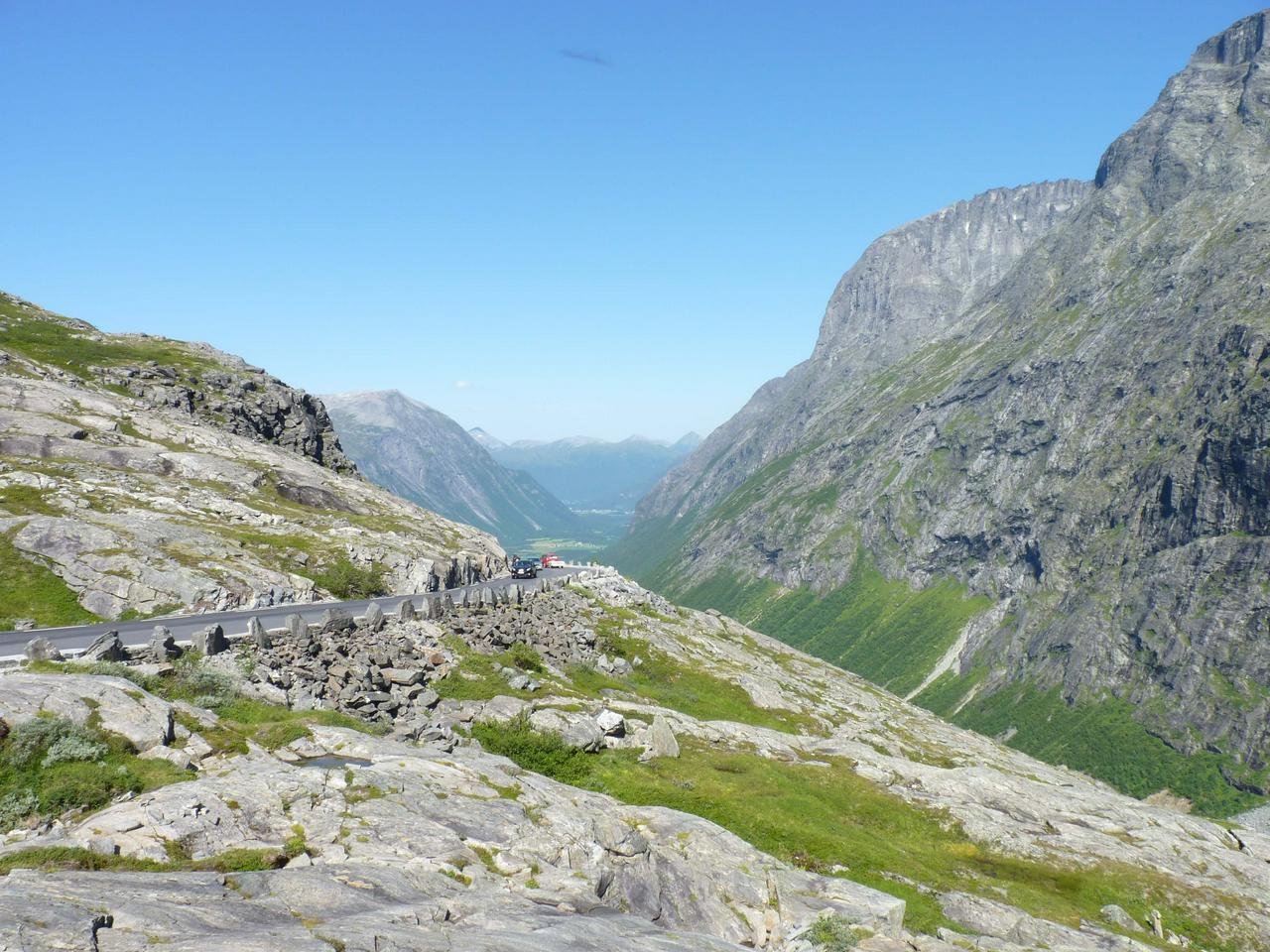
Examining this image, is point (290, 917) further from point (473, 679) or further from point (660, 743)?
point (473, 679)

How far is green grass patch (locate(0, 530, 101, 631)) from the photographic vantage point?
160ft

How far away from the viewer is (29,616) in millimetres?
48656

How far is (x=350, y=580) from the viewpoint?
236 ft

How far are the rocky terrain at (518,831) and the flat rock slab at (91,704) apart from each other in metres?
0.11

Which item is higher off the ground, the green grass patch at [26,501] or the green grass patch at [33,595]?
the green grass patch at [26,501]

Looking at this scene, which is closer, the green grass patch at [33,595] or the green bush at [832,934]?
the green bush at [832,934]

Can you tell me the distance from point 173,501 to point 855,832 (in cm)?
7057

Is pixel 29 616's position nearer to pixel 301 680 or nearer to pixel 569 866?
pixel 301 680

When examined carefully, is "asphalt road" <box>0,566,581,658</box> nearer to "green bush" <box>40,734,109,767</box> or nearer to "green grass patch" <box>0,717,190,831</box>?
"green grass patch" <box>0,717,190,831</box>

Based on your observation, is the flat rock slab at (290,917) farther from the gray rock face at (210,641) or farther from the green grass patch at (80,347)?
the green grass patch at (80,347)

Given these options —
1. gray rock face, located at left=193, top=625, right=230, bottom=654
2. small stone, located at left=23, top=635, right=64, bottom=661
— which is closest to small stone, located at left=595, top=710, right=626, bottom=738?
gray rock face, located at left=193, top=625, right=230, bottom=654

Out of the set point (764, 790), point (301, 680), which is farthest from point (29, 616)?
point (764, 790)

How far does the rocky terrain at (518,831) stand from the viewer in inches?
Result: 744

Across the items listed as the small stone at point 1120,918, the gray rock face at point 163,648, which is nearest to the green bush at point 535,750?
the gray rock face at point 163,648
